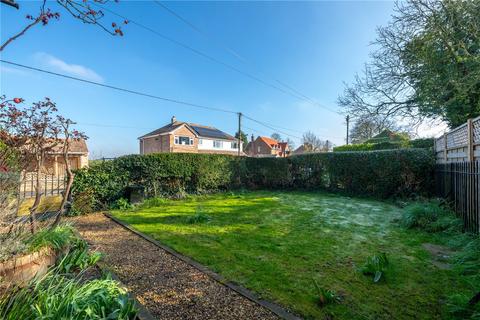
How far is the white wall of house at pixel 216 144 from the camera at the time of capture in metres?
33.8

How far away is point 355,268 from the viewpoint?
3.36 metres

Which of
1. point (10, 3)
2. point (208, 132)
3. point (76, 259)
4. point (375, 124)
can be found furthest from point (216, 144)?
point (10, 3)

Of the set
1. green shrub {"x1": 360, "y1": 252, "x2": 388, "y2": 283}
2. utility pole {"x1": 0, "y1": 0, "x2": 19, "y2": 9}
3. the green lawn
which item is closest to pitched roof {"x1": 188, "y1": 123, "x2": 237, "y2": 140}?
the green lawn

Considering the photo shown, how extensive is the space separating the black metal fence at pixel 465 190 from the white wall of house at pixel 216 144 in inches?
1161

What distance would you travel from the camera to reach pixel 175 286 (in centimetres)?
295

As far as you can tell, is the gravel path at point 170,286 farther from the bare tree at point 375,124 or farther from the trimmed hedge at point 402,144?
the trimmed hedge at point 402,144

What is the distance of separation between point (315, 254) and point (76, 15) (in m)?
4.36

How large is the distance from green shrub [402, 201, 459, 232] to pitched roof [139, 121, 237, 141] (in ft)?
92.2

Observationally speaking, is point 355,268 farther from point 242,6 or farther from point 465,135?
point 242,6

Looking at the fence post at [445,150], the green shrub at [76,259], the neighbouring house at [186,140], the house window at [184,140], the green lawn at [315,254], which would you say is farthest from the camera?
the house window at [184,140]

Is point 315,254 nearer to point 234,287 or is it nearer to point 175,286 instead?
point 234,287

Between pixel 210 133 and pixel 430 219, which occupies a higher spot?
pixel 210 133

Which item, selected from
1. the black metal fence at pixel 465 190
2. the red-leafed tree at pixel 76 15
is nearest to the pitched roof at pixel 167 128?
the black metal fence at pixel 465 190

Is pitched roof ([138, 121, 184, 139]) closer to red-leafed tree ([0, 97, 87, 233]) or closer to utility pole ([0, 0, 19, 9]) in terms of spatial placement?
red-leafed tree ([0, 97, 87, 233])
